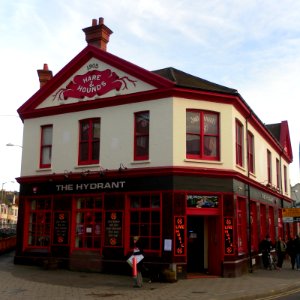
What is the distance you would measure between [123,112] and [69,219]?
5.52m

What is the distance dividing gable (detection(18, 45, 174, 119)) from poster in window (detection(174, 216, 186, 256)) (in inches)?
221

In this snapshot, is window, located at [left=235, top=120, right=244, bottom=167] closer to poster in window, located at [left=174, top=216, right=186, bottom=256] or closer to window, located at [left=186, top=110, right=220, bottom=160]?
window, located at [left=186, top=110, right=220, bottom=160]

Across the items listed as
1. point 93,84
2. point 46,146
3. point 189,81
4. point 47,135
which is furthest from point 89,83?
point 189,81

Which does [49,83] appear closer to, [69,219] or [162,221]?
[69,219]

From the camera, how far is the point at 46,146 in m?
22.1

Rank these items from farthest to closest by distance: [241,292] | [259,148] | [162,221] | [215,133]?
[259,148]
[215,133]
[162,221]
[241,292]

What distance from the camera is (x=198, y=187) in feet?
60.0

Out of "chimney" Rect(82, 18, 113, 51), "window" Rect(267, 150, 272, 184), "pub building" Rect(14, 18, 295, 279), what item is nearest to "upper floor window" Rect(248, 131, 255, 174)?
"pub building" Rect(14, 18, 295, 279)

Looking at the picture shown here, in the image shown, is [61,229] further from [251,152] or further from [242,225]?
[251,152]

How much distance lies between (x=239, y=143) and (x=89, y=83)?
7.66 m

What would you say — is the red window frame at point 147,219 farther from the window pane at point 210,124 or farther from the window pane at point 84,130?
the window pane at point 84,130

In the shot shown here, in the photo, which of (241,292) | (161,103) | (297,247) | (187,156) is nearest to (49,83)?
(161,103)

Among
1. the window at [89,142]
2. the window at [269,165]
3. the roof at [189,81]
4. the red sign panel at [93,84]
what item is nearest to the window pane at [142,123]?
the red sign panel at [93,84]

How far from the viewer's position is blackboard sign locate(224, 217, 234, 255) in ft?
60.0
